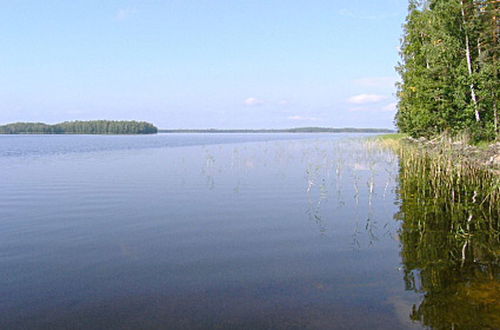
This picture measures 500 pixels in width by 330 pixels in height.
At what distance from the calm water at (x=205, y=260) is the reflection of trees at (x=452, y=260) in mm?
262

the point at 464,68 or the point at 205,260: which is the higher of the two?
the point at 464,68

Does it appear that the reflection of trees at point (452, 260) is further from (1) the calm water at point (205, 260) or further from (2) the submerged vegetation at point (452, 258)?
(1) the calm water at point (205, 260)

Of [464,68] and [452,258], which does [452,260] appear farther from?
[464,68]

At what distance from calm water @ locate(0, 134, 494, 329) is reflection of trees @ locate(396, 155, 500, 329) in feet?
0.86

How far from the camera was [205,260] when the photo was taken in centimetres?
833

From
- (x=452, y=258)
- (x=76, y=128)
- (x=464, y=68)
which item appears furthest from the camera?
(x=76, y=128)

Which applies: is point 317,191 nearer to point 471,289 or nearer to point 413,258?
point 413,258

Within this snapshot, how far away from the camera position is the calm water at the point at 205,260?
19.1ft

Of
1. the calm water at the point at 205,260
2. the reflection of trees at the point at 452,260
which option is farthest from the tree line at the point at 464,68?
the reflection of trees at the point at 452,260

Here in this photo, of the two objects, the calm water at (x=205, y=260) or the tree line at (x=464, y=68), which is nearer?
the calm water at (x=205, y=260)

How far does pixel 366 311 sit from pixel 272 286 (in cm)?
168

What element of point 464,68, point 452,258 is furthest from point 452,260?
point 464,68

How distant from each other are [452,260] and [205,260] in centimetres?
494

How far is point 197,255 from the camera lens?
8.68 metres
